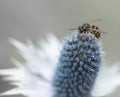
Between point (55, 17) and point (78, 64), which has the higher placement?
point (55, 17)

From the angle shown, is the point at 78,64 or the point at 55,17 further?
the point at 55,17

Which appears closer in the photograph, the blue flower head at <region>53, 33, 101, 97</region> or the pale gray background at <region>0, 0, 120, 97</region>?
the blue flower head at <region>53, 33, 101, 97</region>

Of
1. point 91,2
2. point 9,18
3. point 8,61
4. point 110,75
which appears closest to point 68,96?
point 110,75

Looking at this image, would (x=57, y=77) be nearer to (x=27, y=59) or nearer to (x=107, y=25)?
(x=27, y=59)

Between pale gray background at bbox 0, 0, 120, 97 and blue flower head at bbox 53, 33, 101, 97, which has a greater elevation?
pale gray background at bbox 0, 0, 120, 97

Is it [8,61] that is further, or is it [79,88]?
[8,61]
